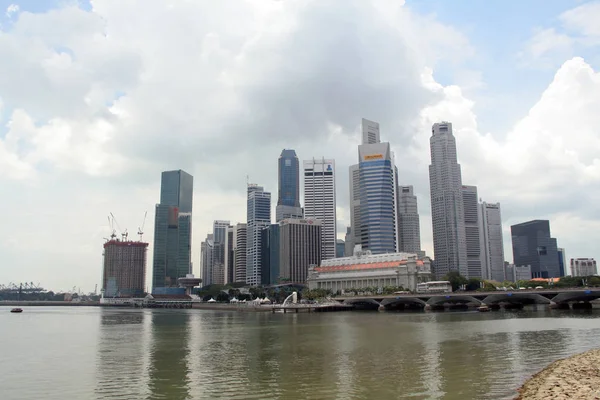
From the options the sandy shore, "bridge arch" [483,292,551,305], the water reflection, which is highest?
"bridge arch" [483,292,551,305]

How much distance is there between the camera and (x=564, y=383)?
38344 millimetres

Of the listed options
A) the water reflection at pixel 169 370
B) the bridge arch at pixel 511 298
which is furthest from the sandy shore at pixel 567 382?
the bridge arch at pixel 511 298

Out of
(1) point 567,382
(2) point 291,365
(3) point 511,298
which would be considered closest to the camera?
(1) point 567,382

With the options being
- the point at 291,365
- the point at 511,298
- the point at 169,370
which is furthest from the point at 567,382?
the point at 511,298

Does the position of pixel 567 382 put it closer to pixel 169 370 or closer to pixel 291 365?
pixel 291 365

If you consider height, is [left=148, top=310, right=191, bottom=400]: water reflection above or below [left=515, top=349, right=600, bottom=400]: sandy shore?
below

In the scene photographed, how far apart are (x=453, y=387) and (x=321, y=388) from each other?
35.9ft

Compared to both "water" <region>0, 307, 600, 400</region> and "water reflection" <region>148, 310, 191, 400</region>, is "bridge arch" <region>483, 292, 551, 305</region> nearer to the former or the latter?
"water" <region>0, 307, 600, 400</region>

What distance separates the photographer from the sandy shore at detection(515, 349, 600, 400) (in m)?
34.4

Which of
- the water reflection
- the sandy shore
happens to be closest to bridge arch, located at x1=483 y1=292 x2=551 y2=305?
the water reflection

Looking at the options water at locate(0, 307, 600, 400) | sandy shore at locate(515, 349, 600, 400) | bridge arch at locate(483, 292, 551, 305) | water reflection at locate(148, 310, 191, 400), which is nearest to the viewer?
sandy shore at locate(515, 349, 600, 400)

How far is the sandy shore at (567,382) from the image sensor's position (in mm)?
34375

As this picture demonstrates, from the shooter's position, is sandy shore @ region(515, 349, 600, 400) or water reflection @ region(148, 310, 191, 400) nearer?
sandy shore @ region(515, 349, 600, 400)

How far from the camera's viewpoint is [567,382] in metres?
38.7
